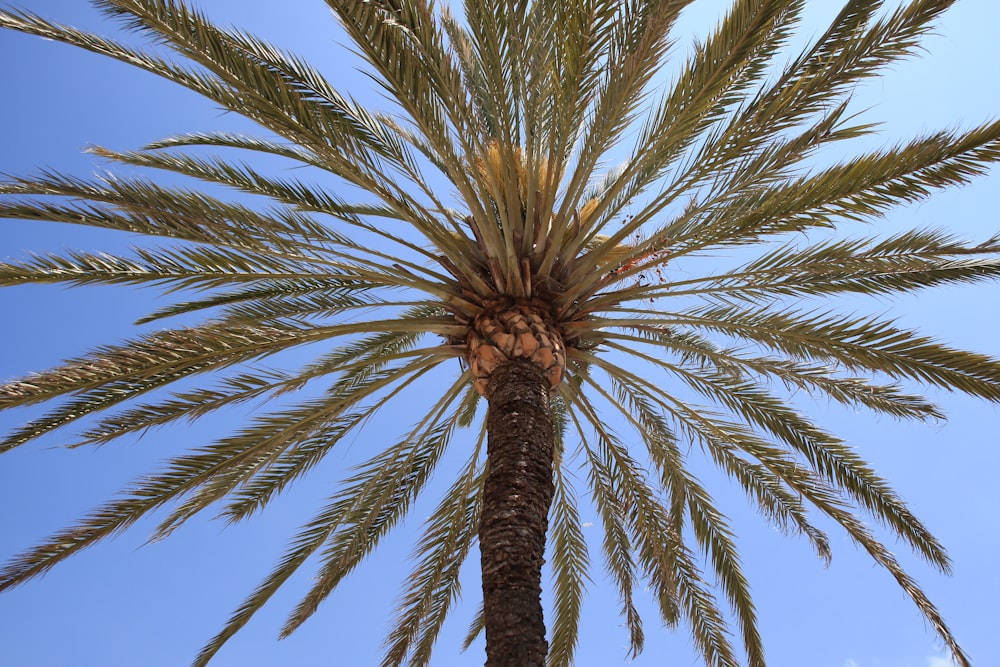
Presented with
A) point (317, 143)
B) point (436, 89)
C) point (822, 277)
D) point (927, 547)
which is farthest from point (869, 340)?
point (317, 143)

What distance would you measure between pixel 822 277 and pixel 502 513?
3549mm

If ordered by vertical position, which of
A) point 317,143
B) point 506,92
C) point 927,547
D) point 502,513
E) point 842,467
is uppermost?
point 506,92

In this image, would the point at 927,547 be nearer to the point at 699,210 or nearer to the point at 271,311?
the point at 699,210

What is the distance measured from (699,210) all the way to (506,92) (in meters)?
1.86

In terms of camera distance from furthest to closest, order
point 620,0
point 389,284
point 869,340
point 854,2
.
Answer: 1. point 389,284
2. point 869,340
3. point 854,2
4. point 620,0

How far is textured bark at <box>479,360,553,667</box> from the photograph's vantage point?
5.57 metres

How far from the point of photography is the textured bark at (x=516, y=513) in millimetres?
5574

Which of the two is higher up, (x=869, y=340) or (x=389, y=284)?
(x=389, y=284)

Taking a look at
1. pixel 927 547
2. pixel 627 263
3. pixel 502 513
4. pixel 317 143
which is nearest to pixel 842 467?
pixel 927 547

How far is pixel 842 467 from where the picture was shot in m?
8.41

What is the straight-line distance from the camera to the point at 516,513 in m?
6.20

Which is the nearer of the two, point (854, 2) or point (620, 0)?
point (620, 0)

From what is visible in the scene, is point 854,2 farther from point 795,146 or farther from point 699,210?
point 699,210

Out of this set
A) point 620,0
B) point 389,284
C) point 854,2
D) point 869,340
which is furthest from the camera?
point 389,284
